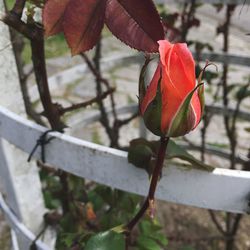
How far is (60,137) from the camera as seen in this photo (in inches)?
29.8

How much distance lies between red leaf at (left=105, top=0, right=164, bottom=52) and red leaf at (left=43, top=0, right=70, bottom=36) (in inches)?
2.2

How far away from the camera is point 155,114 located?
49 cm

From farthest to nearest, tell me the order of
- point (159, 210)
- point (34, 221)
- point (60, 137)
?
point (159, 210), point (34, 221), point (60, 137)

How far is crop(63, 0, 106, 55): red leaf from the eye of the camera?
46 centimetres

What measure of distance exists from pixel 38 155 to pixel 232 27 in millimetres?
3758

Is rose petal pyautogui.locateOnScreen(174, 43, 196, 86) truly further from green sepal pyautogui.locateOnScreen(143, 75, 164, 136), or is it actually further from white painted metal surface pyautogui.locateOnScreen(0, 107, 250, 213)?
white painted metal surface pyautogui.locateOnScreen(0, 107, 250, 213)

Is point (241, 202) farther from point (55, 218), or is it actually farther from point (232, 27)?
point (232, 27)

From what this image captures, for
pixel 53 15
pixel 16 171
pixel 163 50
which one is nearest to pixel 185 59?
pixel 163 50

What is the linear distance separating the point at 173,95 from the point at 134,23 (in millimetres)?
88

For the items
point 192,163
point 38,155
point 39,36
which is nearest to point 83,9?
point 39,36

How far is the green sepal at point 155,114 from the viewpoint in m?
0.48

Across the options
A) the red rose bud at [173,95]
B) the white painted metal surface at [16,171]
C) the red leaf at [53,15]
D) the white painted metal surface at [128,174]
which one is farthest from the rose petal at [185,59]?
the white painted metal surface at [16,171]

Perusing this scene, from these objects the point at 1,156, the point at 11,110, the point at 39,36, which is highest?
the point at 39,36

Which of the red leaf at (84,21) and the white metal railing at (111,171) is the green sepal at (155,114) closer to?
the red leaf at (84,21)
